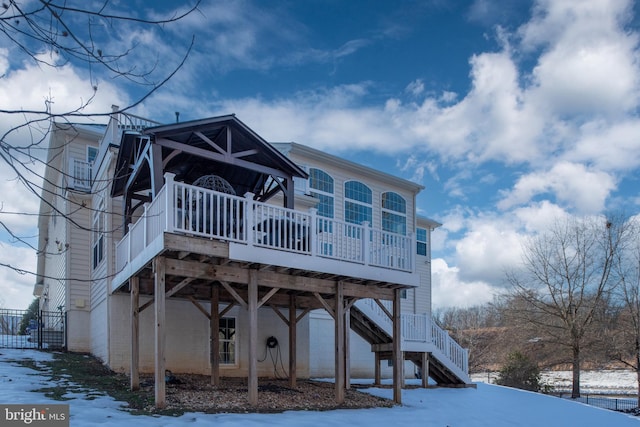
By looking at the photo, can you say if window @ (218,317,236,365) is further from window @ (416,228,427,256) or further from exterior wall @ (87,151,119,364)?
window @ (416,228,427,256)

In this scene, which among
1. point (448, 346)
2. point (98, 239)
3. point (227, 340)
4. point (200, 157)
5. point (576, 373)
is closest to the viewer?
point (200, 157)

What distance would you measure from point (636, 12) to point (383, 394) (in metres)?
11.0

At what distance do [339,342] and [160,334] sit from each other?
12.8 feet

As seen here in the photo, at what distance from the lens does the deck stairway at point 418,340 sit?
14.6 m

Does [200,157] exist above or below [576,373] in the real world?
above

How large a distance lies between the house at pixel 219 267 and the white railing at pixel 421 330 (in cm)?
4

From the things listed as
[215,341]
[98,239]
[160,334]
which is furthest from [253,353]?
[98,239]

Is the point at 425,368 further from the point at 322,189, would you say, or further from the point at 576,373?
the point at 576,373

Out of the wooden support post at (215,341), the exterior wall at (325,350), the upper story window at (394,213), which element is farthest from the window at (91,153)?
the upper story window at (394,213)

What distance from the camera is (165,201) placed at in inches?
340

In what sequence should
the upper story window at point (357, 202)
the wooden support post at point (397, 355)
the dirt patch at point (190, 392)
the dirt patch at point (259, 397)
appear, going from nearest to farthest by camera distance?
the dirt patch at point (190, 392)
the dirt patch at point (259, 397)
the wooden support post at point (397, 355)
the upper story window at point (357, 202)

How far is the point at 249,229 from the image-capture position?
957cm

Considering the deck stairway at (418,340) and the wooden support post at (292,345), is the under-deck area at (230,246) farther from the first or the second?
the deck stairway at (418,340)

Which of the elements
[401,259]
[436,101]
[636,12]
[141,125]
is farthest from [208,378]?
[636,12]
